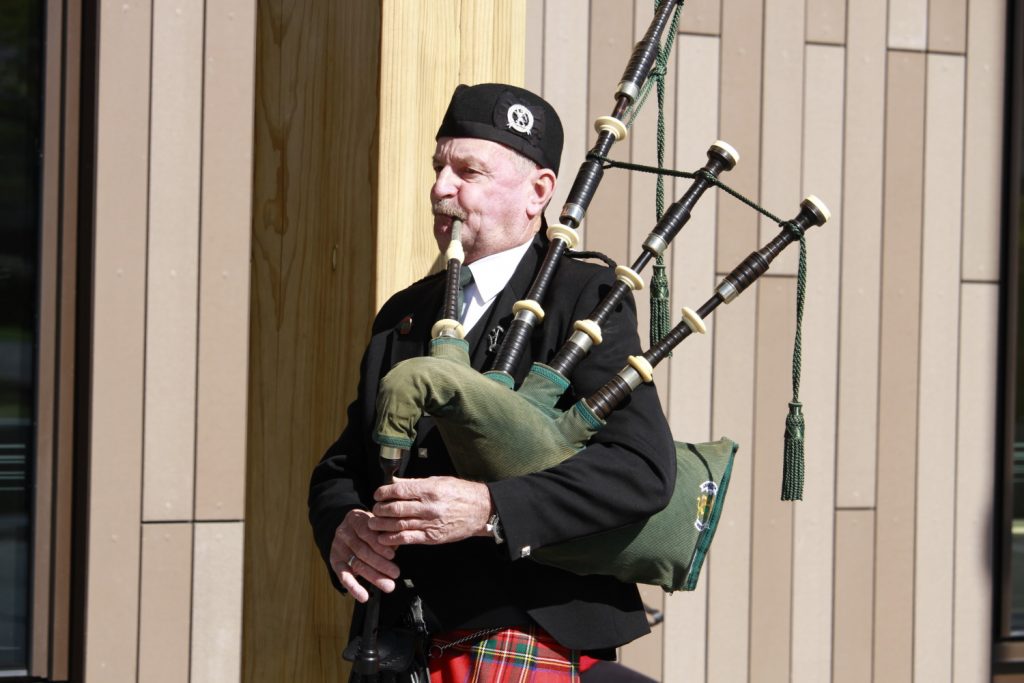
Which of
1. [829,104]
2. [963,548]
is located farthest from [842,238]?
[963,548]

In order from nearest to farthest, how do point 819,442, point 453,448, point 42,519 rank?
point 453,448 < point 42,519 < point 819,442

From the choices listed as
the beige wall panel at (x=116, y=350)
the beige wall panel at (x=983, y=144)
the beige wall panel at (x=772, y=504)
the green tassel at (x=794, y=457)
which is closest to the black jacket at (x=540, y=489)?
the green tassel at (x=794, y=457)

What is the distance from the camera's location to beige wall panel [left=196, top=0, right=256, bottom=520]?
2779 millimetres

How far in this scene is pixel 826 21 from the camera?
308 cm

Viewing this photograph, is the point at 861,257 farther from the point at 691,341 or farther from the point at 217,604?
the point at 217,604

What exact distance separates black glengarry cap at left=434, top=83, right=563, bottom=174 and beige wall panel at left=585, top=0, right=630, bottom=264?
3.41ft

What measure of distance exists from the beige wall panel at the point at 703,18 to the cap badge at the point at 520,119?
4.20ft

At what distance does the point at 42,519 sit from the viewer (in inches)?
110

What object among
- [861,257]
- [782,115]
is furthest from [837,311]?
[782,115]

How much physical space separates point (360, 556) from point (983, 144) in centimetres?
217

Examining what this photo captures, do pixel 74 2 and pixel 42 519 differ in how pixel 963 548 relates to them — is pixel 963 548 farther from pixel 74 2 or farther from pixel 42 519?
pixel 74 2

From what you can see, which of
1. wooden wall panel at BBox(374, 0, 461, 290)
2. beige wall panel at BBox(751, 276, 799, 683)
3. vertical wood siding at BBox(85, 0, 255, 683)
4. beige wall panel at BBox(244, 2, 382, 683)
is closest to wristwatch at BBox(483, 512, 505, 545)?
wooden wall panel at BBox(374, 0, 461, 290)

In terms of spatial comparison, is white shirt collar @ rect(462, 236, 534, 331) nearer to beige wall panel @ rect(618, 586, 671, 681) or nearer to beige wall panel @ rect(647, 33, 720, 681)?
beige wall panel @ rect(647, 33, 720, 681)

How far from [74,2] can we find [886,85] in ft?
6.38
